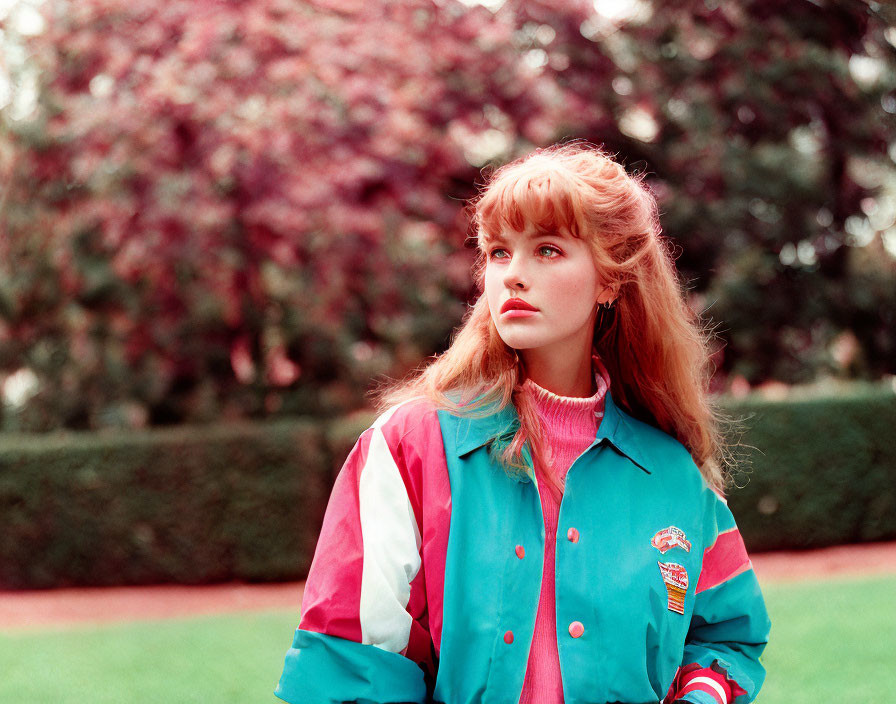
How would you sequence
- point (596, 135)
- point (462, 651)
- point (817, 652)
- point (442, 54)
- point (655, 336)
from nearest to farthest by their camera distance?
1. point (462, 651)
2. point (655, 336)
3. point (817, 652)
4. point (442, 54)
5. point (596, 135)

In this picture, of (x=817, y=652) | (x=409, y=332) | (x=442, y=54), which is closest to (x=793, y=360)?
(x=409, y=332)

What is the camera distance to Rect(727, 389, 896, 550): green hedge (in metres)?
9.53

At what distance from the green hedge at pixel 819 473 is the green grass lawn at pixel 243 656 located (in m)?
1.36

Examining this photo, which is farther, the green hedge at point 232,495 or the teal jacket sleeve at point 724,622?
the green hedge at point 232,495

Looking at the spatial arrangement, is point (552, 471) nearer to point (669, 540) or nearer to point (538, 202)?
point (669, 540)

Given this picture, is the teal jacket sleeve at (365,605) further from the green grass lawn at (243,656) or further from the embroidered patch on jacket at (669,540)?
the green grass lawn at (243,656)

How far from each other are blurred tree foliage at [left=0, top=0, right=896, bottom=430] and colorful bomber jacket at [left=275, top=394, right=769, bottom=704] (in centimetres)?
702

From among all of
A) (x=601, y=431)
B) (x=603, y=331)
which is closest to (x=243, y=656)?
(x=603, y=331)

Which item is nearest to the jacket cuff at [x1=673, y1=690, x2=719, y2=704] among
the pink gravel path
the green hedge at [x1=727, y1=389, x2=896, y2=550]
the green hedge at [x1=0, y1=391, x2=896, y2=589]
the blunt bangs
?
the blunt bangs

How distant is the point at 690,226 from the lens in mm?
11594

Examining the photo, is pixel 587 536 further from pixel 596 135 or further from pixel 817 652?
pixel 596 135

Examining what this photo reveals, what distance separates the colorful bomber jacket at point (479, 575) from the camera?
155cm

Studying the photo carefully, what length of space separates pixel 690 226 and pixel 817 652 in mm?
6415

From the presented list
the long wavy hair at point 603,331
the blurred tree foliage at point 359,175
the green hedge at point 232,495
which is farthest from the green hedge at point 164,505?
the long wavy hair at point 603,331
